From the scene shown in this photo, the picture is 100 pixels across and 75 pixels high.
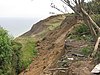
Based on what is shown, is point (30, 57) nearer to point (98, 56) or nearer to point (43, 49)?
point (43, 49)

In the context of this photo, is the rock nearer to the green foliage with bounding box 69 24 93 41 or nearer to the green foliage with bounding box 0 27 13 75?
the green foliage with bounding box 69 24 93 41

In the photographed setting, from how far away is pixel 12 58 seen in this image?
20.9 m

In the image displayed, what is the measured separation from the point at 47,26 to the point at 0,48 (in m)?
12.4

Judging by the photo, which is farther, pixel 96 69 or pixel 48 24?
pixel 48 24

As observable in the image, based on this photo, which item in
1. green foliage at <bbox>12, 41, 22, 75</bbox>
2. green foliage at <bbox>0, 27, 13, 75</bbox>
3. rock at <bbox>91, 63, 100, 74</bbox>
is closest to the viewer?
rock at <bbox>91, 63, 100, 74</bbox>

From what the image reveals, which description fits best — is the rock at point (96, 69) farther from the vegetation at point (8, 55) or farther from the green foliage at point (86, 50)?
the vegetation at point (8, 55)

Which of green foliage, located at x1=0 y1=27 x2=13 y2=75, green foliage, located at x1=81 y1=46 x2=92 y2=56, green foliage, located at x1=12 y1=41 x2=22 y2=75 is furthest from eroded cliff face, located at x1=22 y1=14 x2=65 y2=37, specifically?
green foliage, located at x1=81 y1=46 x2=92 y2=56

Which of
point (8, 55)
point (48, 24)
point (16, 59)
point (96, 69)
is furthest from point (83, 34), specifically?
point (48, 24)

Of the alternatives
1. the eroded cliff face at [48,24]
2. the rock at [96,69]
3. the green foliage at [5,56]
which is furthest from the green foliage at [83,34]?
the eroded cliff face at [48,24]

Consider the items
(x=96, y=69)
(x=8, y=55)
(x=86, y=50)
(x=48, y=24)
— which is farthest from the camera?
(x=48, y=24)

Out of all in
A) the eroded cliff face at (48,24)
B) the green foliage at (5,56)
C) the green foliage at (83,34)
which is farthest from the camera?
the eroded cliff face at (48,24)

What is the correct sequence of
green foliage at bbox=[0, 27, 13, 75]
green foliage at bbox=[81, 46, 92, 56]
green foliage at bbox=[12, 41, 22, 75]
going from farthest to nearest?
1. green foliage at bbox=[12, 41, 22, 75]
2. green foliage at bbox=[0, 27, 13, 75]
3. green foliage at bbox=[81, 46, 92, 56]

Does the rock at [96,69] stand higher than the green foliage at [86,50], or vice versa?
the green foliage at [86,50]

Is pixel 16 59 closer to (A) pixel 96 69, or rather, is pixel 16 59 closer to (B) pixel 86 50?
(B) pixel 86 50
